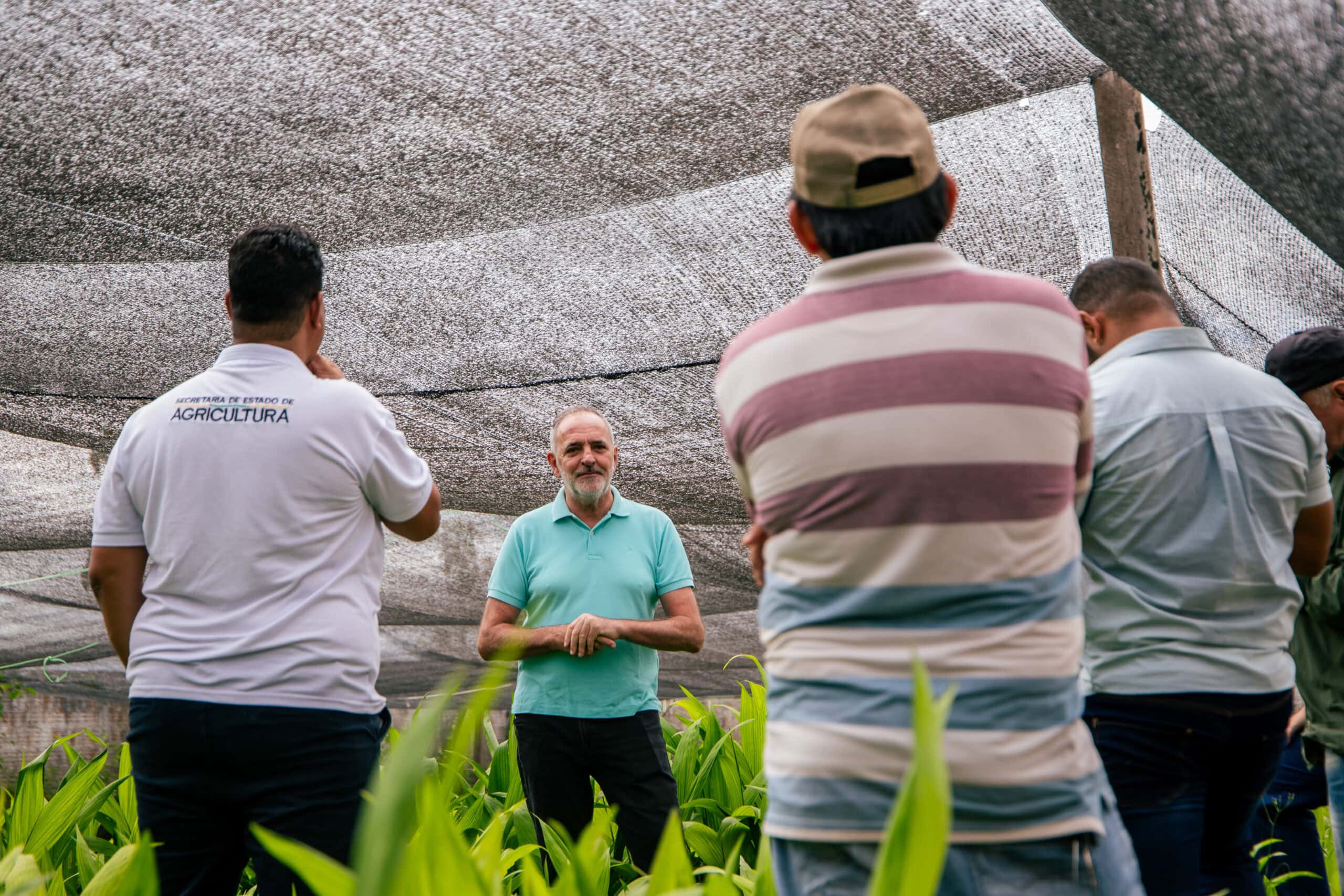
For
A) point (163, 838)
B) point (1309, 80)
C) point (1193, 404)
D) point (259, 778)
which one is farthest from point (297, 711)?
point (1309, 80)

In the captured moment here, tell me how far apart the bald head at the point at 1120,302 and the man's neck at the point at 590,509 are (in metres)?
1.29

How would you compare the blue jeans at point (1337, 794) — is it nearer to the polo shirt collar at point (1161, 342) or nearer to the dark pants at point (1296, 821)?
the dark pants at point (1296, 821)

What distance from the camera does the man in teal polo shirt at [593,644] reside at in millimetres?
2406

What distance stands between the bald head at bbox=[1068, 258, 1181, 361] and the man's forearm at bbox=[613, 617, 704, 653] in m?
1.13

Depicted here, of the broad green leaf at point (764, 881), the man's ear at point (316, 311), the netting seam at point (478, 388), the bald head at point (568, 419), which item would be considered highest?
the netting seam at point (478, 388)

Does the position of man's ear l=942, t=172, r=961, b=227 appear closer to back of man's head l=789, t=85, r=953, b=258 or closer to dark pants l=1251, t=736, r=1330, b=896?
back of man's head l=789, t=85, r=953, b=258

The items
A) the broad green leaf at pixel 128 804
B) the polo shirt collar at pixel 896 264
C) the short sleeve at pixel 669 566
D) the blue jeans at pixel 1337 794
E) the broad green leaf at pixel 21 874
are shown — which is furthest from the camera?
the broad green leaf at pixel 128 804

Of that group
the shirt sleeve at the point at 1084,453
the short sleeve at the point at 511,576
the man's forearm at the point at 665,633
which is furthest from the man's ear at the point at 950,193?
the short sleeve at the point at 511,576

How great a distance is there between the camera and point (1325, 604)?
172cm

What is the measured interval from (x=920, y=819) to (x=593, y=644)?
1.78m

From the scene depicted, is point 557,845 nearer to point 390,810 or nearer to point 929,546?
point 929,546

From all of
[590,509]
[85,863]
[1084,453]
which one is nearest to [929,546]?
[1084,453]

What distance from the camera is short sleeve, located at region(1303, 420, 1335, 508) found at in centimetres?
141

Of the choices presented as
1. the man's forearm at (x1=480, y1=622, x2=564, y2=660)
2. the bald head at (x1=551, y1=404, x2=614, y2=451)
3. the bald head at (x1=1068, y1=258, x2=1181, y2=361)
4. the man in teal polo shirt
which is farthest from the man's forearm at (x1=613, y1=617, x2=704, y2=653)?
the bald head at (x1=1068, y1=258, x2=1181, y2=361)
